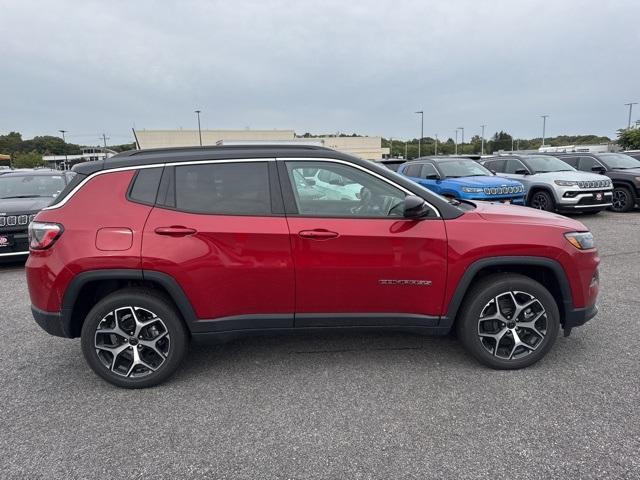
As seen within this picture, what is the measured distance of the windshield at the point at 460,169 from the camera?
10422mm

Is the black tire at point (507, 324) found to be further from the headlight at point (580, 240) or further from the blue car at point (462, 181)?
the blue car at point (462, 181)

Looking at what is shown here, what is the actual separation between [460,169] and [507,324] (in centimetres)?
808

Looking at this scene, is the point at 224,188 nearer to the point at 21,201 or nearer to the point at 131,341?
the point at 131,341

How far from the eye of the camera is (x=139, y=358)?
3105mm

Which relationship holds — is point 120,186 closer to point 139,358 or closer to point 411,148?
point 139,358

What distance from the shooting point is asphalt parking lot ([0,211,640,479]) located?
7.59 ft

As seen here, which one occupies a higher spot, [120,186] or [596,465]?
[120,186]

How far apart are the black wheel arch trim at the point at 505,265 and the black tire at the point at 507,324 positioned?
0.31 feet

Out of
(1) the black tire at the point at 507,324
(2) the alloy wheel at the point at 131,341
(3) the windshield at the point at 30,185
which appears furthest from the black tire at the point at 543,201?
(3) the windshield at the point at 30,185

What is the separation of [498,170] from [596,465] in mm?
11732

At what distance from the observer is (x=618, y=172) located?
1180cm

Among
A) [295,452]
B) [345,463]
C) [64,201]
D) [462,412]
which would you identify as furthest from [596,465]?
[64,201]

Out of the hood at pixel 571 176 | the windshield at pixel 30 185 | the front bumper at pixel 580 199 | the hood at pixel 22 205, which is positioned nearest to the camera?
the hood at pixel 22 205

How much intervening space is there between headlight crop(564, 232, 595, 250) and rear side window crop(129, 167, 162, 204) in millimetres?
3138
